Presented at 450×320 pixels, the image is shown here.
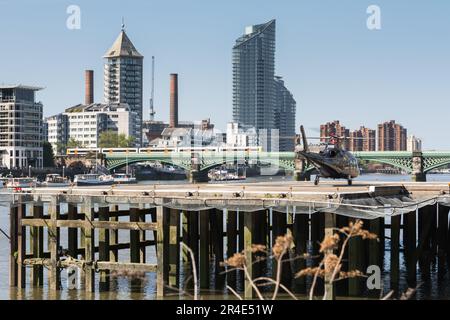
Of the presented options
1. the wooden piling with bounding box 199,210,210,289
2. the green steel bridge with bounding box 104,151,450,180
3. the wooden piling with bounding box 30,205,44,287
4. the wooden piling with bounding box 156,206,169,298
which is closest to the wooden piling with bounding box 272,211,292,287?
the wooden piling with bounding box 199,210,210,289

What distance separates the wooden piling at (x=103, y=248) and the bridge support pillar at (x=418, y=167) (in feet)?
381

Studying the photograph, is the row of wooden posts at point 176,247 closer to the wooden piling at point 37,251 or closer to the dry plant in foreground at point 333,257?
the wooden piling at point 37,251

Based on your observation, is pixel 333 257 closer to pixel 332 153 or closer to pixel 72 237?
pixel 72 237

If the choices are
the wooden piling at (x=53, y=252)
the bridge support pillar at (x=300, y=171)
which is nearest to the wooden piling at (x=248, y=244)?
the wooden piling at (x=53, y=252)

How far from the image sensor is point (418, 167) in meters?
156

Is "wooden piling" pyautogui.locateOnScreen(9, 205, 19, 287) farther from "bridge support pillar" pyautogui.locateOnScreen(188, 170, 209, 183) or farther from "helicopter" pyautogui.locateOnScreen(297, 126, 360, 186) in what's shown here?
"bridge support pillar" pyautogui.locateOnScreen(188, 170, 209, 183)

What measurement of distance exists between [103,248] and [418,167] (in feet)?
393

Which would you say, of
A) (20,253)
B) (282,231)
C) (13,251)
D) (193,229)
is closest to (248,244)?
(282,231)

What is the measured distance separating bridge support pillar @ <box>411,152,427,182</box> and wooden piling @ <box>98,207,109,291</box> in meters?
116

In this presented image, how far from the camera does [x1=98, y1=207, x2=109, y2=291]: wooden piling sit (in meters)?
42.6

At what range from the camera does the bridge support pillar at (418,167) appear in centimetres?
15475
